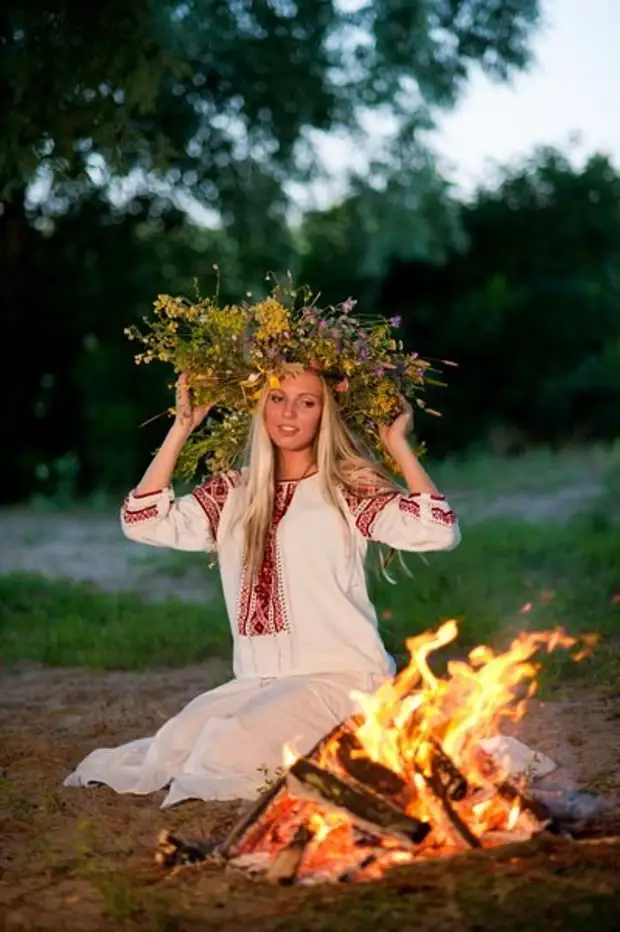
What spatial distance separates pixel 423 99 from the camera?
16.2 metres

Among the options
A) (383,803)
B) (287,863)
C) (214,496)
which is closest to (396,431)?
(214,496)

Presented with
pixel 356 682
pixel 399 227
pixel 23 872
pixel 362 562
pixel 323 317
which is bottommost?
pixel 23 872

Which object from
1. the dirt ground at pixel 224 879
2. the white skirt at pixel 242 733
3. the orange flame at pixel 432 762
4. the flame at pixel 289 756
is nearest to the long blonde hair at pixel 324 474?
the white skirt at pixel 242 733

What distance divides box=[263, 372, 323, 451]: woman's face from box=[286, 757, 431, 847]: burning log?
144 centimetres

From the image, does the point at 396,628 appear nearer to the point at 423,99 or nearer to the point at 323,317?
the point at 323,317

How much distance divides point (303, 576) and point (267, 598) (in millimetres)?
151

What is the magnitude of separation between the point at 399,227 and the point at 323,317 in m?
12.6

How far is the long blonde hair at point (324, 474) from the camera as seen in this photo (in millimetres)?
5883

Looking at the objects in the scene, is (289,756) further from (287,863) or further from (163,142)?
(163,142)

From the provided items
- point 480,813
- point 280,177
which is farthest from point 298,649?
point 280,177

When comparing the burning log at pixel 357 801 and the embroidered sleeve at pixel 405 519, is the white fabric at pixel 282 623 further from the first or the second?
the burning log at pixel 357 801

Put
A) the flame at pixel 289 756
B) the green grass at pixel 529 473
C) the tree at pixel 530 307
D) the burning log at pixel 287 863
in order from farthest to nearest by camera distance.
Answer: the tree at pixel 530 307, the green grass at pixel 529 473, the flame at pixel 289 756, the burning log at pixel 287 863

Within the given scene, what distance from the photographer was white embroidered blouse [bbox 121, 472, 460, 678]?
587 centimetres

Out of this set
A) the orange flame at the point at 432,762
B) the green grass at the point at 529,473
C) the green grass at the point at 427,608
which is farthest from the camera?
the green grass at the point at 529,473
